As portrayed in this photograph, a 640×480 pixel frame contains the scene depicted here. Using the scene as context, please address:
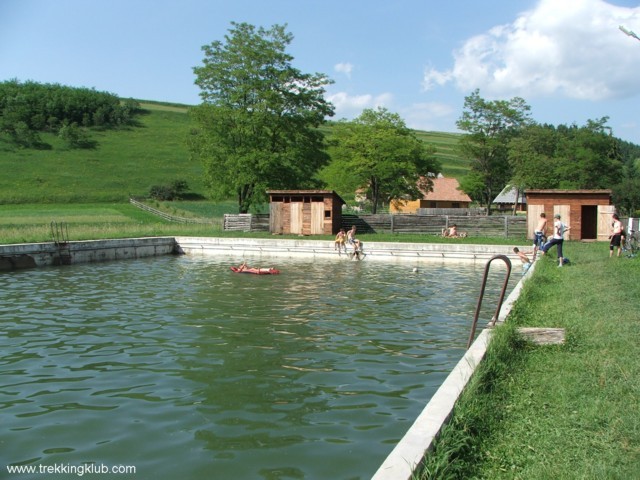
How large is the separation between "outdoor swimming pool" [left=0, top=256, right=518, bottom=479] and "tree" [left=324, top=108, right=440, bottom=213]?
35.5 m

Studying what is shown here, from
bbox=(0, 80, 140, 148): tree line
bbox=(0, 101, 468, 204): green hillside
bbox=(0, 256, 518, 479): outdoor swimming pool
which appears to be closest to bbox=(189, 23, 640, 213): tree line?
bbox=(0, 101, 468, 204): green hillside

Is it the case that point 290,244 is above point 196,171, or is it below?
below

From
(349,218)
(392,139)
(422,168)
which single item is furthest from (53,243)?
(422,168)

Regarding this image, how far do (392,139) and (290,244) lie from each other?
24.8 m

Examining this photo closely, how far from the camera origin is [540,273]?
16.9m

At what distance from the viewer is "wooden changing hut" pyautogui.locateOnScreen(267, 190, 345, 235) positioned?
3806cm

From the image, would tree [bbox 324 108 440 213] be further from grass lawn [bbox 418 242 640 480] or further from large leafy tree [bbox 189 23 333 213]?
grass lawn [bbox 418 242 640 480]

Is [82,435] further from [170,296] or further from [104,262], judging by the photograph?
[104,262]

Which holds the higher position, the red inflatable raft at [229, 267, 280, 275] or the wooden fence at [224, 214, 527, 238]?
the wooden fence at [224, 214, 527, 238]

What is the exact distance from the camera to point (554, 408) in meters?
6.00

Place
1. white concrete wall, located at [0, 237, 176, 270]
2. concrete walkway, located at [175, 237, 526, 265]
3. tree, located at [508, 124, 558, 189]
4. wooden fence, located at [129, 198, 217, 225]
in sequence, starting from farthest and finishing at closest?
tree, located at [508, 124, 558, 189] → wooden fence, located at [129, 198, 217, 225] → concrete walkway, located at [175, 237, 526, 265] → white concrete wall, located at [0, 237, 176, 270]

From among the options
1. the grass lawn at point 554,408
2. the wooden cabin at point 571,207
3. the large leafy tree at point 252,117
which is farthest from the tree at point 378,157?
the grass lawn at point 554,408

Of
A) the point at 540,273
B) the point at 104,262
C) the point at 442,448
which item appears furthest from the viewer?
the point at 104,262

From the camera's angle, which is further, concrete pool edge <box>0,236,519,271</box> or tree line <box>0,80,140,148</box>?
tree line <box>0,80,140,148</box>
